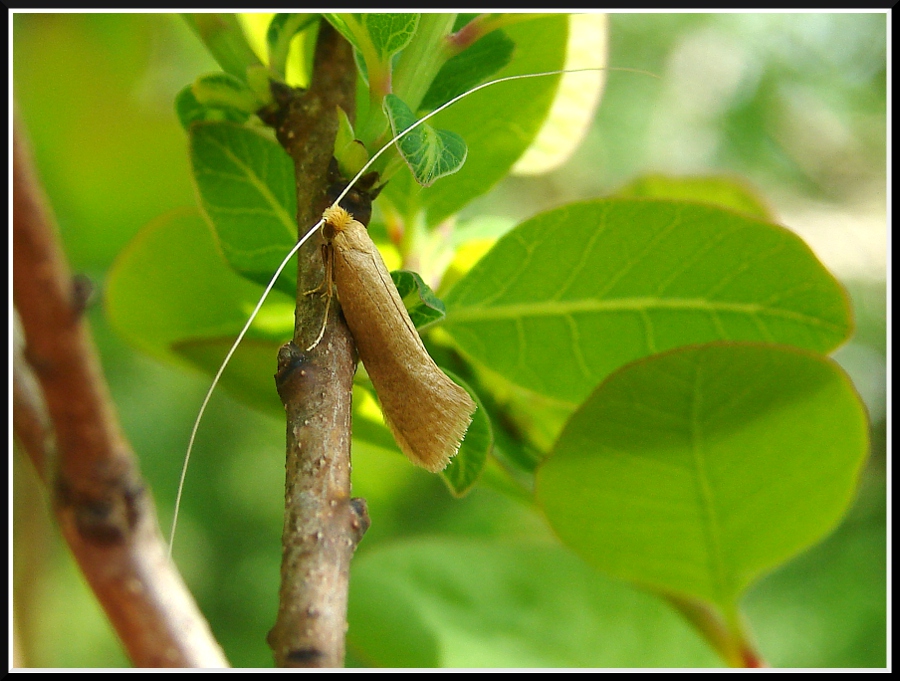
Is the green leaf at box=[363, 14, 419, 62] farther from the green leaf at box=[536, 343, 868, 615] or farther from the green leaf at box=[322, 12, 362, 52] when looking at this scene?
the green leaf at box=[536, 343, 868, 615]

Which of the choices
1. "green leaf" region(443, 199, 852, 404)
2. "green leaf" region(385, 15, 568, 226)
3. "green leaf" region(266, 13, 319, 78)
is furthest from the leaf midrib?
"green leaf" region(266, 13, 319, 78)

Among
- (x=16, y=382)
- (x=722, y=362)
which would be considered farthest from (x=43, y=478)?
(x=722, y=362)

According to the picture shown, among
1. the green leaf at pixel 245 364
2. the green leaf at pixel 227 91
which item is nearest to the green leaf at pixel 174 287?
the green leaf at pixel 245 364

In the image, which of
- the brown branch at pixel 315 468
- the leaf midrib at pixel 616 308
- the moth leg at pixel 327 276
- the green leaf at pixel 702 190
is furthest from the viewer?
the green leaf at pixel 702 190

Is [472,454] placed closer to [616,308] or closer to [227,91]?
[616,308]

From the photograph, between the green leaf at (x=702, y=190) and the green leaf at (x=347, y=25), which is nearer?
the green leaf at (x=347, y=25)

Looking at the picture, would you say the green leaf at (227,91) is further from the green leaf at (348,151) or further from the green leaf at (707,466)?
the green leaf at (707,466)

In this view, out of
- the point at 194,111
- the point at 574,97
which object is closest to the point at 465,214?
the point at 574,97
